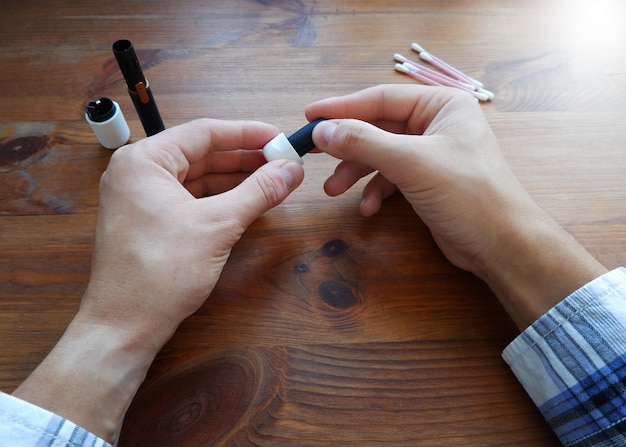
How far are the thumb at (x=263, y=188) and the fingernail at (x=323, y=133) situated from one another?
1.6 inches

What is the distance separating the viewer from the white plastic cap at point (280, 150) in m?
0.58

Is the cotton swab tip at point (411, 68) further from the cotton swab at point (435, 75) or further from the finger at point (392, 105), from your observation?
the finger at point (392, 105)

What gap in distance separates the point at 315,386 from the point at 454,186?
0.92 feet

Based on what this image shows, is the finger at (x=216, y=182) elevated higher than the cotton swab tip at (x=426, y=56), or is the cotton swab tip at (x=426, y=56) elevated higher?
the cotton swab tip at (x=426, y=56)

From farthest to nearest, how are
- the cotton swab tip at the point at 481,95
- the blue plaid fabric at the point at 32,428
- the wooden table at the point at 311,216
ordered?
the cotton swab tip at the point at 481,95
the wooden table at the point at 311,216
the blue plaid fabric at the point at 32,428

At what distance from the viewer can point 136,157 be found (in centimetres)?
52

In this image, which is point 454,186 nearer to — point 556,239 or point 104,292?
point 556,239

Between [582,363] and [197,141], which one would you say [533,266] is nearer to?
[582,363]

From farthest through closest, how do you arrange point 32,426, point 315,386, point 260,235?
point 260,235, point 315,386, point 32,426

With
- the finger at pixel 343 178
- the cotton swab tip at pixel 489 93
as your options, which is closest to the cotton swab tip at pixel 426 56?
the cotton swab tip at pixel 489 93

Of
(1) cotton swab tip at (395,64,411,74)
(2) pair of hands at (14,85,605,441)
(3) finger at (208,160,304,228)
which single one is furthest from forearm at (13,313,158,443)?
(1) cotton swab tip at (395,64,411,74)

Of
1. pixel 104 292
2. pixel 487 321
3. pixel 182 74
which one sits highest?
pixel 182 74

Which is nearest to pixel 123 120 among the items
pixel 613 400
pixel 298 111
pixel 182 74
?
pixel 182 74

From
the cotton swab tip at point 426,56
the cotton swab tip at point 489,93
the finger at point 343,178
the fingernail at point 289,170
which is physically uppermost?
the cotton swab tip at point 426,56
